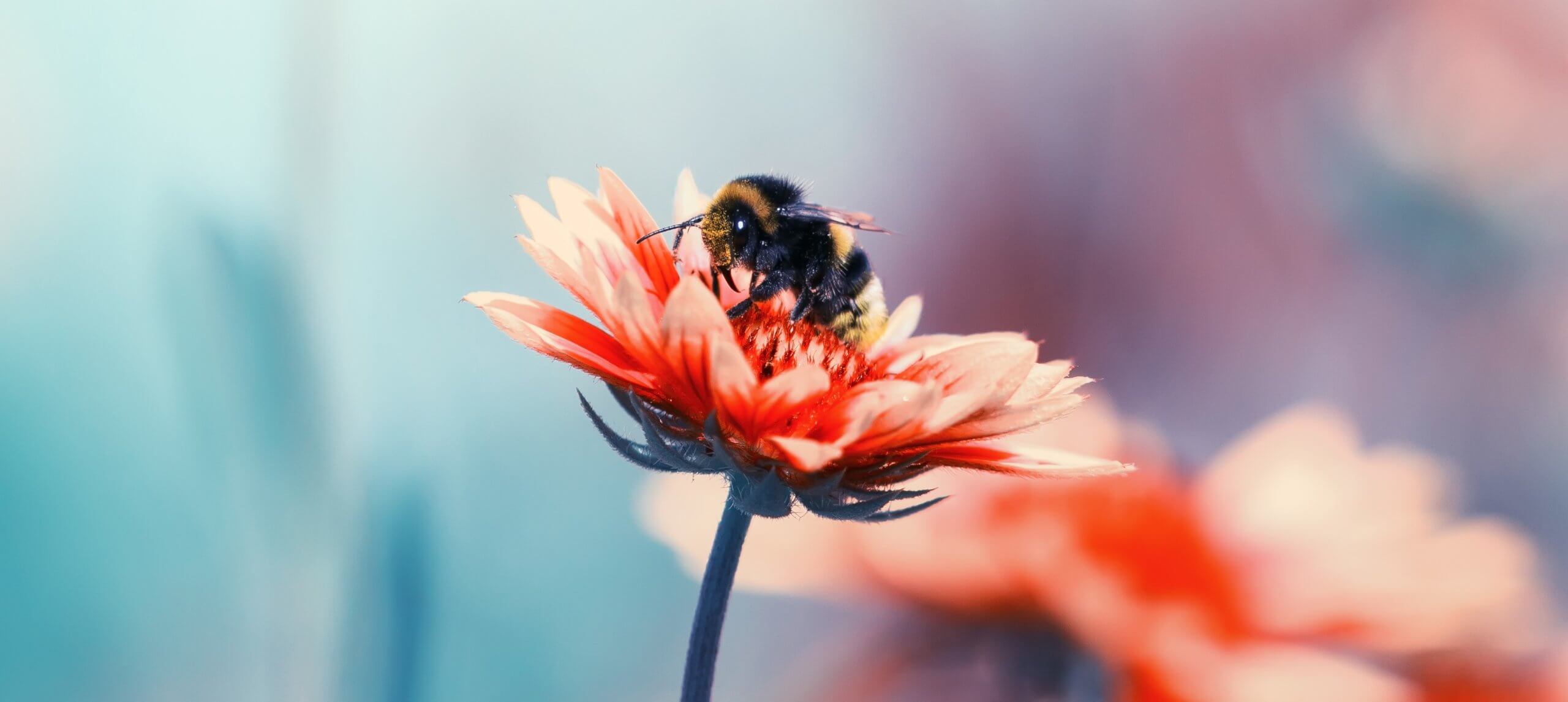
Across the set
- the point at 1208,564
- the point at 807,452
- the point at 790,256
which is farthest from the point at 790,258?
the point at 1208,564

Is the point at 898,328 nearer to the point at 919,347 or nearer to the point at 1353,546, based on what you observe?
the point at 919,347

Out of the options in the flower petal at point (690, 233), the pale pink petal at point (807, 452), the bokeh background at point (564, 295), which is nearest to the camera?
the pale pink petal at point (807, 452)

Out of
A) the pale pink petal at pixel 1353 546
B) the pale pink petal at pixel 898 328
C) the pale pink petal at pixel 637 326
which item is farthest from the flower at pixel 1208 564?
the pale pink petal at pixel 637 326

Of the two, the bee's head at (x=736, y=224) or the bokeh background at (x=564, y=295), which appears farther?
the bokeh background at (x=564, y=295)

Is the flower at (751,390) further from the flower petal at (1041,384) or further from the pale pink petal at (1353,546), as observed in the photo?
the pale pink petal at (1353,546)

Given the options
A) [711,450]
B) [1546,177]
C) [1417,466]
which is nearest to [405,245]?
[711,450]

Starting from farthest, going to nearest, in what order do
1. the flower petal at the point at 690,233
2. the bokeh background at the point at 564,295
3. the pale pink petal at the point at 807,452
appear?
the bokeh background at the point at 564,295, the flower petal at the point at 690,233, the pale pink petal at the point at 807,452

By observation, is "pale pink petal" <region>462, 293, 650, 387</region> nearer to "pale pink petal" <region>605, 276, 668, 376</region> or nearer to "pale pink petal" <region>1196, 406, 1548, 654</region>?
"pale pink petal" <region>605, 276, 668, 376</region>
